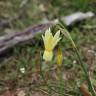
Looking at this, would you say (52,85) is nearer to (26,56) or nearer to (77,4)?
(26,56)

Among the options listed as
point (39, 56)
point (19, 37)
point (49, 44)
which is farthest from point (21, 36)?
point (49, 44)

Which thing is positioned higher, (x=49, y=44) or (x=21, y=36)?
(x=21, y=36)

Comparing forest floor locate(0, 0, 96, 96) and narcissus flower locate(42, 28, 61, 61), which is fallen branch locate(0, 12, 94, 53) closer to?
forest floor locate(0, 0, 96, 96)

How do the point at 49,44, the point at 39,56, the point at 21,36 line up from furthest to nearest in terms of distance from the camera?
the point at 21,36 → the point at 39,56 → the point at 49,44

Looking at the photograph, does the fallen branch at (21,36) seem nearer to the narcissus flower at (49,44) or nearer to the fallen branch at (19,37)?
the fallen branch at (19,37)

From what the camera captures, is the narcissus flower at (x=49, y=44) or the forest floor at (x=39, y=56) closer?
the narcissus flower at (x=49, y=44)

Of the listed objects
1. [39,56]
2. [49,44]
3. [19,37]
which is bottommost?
[49,44]

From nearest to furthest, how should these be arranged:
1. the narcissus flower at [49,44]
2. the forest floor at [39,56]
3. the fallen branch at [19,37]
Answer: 1. the narcissus flower at [49,44]
2. the forest floor at [39,56]
3. the fallen branch at [19,37]

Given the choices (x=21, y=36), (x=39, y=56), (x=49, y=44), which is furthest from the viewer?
(x=21, y=36)

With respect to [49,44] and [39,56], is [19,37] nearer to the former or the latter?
[39,56]

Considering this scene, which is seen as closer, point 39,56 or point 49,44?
point 49,44

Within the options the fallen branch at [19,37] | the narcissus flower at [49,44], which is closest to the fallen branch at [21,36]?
the fallen branch at [19,37]
